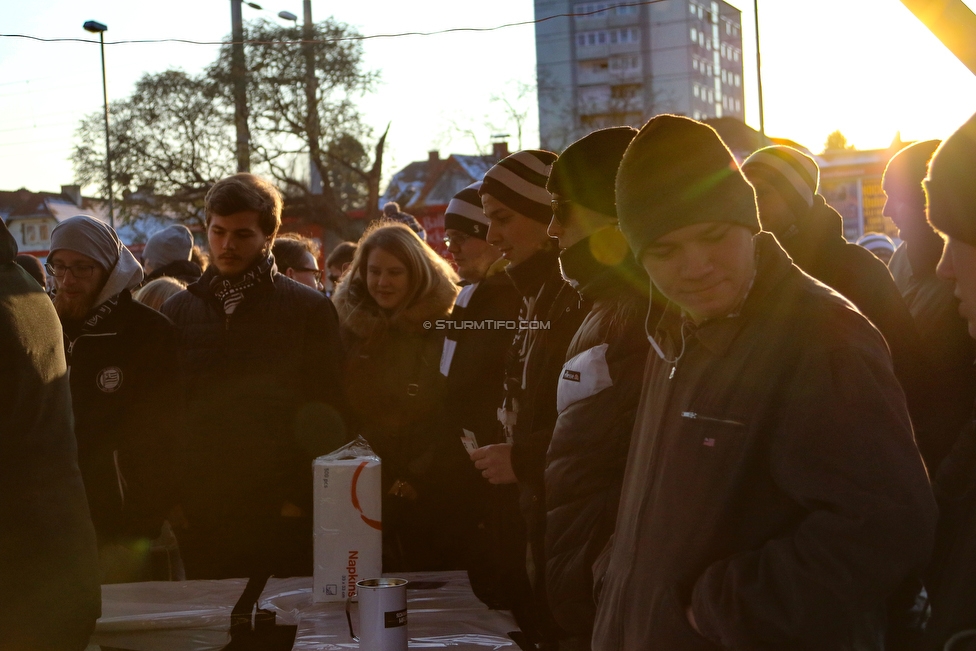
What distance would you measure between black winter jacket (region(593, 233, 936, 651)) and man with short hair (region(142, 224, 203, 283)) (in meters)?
4.42

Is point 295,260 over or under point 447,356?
over

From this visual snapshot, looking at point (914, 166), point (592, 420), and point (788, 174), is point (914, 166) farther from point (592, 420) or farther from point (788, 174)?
point (592, 420)

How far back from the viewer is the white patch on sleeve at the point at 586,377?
5.93 ft

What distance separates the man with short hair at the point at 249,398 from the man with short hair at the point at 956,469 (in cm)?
232

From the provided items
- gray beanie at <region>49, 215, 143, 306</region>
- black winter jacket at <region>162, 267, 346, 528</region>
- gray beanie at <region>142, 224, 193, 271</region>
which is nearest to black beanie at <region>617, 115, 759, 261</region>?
black winter jacket at <region>162, 267, 346, 528</region>

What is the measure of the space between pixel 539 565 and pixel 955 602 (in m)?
1.19

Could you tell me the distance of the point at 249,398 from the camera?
3.37 m

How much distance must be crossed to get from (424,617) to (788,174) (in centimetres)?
183

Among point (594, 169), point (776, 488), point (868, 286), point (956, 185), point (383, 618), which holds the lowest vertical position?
point (383, 618)

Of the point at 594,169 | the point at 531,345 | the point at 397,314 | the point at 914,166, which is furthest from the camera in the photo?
the point at 397,314

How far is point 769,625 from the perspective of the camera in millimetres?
1241

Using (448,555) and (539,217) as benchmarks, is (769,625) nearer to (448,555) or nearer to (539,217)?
(539,217)

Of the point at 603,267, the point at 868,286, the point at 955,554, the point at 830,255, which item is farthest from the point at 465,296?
the point at 955,554

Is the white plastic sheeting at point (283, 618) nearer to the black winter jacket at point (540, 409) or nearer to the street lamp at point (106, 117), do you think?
the black winter jacket at point (540, 409)
